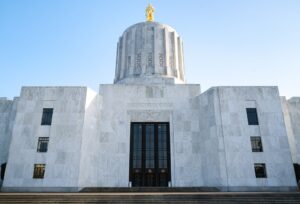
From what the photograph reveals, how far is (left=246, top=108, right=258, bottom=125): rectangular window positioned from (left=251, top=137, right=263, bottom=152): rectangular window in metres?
1.54

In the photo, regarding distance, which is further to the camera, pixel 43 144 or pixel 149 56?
pixel 149 56

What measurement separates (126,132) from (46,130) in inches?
304

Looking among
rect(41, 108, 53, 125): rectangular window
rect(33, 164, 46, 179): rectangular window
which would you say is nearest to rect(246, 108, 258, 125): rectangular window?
rect(41, 108, 53, 125): rectangular window

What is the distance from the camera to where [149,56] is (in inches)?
1216

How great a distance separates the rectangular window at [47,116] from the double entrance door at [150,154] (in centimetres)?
825

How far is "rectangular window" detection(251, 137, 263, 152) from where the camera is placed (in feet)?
71.8

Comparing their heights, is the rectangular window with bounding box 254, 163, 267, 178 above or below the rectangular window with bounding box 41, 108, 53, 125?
below

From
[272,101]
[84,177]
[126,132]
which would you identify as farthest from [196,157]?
[84,177]

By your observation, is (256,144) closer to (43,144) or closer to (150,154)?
(150,154)

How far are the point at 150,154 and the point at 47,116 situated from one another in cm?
1095

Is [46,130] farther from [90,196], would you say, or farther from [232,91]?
[232,91]

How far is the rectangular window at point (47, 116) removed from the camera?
2294 centimetres

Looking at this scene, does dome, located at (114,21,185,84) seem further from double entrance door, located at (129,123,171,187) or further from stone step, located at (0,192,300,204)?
stone step, located at (0,192,300,204)

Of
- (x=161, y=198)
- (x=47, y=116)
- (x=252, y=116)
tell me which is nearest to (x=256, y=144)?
(x=252, y=116)
